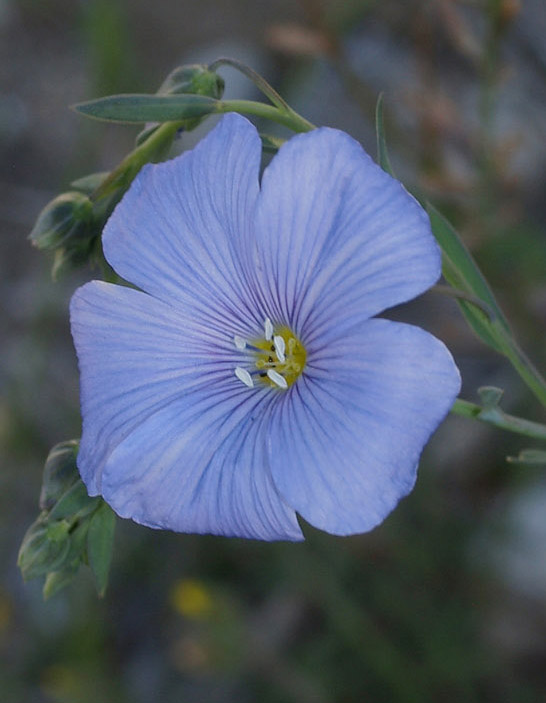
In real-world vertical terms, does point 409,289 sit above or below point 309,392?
above

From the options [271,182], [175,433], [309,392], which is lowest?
[175,433]

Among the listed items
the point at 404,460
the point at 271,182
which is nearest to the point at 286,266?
the point at 271,182

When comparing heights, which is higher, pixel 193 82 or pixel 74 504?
pixel 193 82

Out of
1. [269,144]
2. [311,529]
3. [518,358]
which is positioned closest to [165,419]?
[269,144]

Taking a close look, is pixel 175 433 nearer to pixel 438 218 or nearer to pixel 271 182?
pixel 271 182

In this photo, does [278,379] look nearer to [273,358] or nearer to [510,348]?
[273,358]

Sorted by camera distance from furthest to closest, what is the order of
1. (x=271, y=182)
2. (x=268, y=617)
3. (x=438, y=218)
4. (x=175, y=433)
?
(x=268, y=617)
(x=438, y=218)
(x=175, y=433)
(x=271, y=182)

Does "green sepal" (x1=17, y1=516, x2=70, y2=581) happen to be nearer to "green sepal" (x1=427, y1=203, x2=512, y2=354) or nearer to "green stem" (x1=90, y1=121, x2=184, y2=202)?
"green stem" (x1=90, y1=121, x2=184, y2=202)
